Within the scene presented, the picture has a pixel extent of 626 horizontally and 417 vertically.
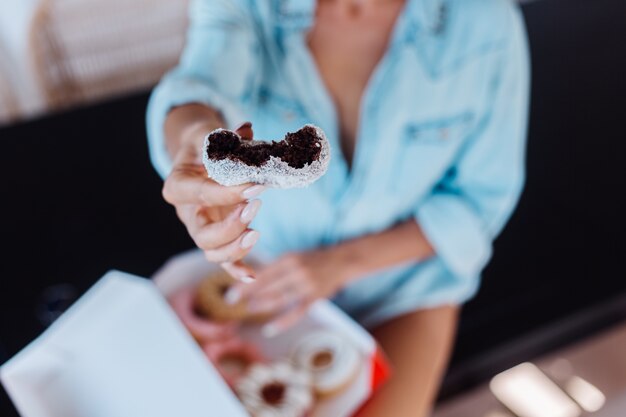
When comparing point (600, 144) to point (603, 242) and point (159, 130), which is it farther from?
point (159, 130)

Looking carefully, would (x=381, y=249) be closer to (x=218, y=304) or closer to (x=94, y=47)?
(x=218, y=304)

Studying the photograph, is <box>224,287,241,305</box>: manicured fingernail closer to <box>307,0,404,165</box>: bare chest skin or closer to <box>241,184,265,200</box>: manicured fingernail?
<box>307,0,404,165</box>: bare chest skin

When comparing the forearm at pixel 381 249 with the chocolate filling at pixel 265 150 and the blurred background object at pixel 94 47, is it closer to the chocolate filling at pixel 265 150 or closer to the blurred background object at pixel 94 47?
the chocolate filling at pixel 265 150

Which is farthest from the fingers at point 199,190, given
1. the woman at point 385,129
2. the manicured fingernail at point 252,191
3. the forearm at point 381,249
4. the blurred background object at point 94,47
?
the blurred background object at point 94,47

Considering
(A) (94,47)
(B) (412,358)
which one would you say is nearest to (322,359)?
(B) (412,358)

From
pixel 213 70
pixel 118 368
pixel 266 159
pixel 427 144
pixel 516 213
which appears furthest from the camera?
pixel 516 213

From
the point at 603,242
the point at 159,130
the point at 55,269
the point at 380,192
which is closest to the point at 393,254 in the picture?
the point at 380,192
